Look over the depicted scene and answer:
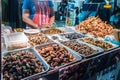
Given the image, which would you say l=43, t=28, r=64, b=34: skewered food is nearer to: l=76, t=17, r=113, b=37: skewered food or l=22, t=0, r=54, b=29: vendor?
l=22, t=0, r=54, b=29: vendor

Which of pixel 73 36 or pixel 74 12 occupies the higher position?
pixel 74 12

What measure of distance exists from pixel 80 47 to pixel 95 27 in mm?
727

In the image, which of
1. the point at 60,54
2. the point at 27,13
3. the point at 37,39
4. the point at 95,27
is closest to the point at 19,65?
the point at 60,54

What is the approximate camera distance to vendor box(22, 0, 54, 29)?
2.31 meters

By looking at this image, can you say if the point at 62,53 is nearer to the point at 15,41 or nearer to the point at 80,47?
the point at 80,47

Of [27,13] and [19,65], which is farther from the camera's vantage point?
[27,13]

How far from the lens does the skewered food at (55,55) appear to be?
5.50 feet

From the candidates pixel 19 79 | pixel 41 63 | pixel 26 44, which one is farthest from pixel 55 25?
pixel 19 79

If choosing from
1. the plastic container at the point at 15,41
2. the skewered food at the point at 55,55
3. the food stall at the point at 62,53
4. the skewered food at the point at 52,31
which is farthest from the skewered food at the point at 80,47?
the plastic container at the point at 15,41

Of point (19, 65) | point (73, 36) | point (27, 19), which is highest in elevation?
point (27, 19)

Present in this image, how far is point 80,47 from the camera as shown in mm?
2020

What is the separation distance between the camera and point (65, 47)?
1947 millimetres

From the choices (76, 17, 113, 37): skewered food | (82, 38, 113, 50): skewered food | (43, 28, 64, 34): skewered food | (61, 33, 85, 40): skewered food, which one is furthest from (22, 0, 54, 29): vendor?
(82, 38, 113, 50): skewered food

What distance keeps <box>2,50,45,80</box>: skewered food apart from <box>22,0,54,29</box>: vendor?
28.9 inches
